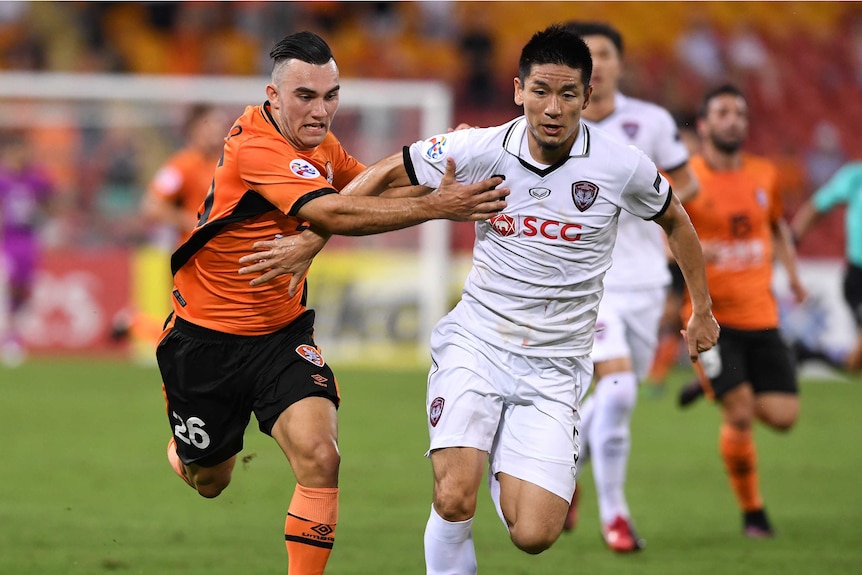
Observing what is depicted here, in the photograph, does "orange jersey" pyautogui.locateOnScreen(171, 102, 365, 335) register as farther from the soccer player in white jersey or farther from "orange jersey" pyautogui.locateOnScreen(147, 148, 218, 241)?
"orange jersey" pyautogui.locateOnScreen(147, 148, 218, 241)

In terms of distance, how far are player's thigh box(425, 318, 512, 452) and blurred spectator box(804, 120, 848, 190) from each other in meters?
15.1

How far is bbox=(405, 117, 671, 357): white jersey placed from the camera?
5059mm

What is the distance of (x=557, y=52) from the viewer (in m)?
4.94

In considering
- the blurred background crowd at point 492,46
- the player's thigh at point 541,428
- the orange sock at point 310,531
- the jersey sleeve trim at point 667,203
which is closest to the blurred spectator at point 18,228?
the blurred background crowd at point 492,46

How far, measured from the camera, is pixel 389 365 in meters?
16.8

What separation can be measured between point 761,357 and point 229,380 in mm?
3792

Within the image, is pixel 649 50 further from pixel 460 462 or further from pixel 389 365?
pixel 460 462

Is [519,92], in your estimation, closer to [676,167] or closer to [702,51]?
[676,167]

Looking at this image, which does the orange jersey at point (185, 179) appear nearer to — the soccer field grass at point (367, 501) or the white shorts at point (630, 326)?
the soccer field grass at point (367, 501)

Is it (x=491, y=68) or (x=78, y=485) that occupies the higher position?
(x=491, y=68)

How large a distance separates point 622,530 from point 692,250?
2.30 metres

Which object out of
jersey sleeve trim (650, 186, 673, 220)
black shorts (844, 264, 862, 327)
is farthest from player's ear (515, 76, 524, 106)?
black shorts (844, 264, 862, 327)

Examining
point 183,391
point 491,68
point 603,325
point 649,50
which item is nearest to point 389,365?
point 491,68

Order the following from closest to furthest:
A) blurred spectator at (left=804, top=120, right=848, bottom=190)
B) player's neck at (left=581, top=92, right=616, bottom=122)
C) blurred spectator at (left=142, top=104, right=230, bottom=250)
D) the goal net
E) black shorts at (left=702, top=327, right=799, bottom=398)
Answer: player's neck at (left=581, top=92, right=616, bottom=122)
black shorts at (left=702, top=327, right=799, bottom=398)
blurred spectator at (left=142, top=104, right=230, bottom=250)
the goal net
blurred spectator at (left=804, top=120, right=848, bottom=190)
